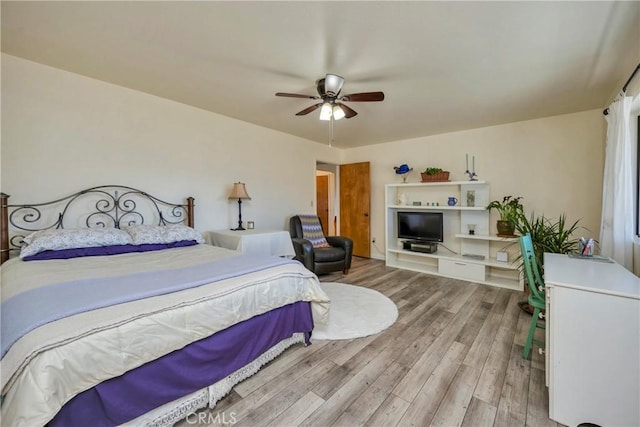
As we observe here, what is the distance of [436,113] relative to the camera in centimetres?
356

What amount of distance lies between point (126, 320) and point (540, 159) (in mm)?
4988

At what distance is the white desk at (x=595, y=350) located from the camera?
129 centimetres

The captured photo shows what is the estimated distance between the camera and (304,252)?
3809 millimetres

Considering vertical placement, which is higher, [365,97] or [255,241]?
[365,97]

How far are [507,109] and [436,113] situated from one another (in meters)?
0.86

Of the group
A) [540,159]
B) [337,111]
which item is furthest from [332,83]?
[540,159]

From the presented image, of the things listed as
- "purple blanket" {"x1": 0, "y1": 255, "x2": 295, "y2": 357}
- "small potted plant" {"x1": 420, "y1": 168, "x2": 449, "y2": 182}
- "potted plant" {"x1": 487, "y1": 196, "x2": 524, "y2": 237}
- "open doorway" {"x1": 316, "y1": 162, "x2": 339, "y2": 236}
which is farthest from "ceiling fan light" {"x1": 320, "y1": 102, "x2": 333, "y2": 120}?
"open doorway" {"x1": 316, "y1": 162, "x2": 339, "y2": 236}

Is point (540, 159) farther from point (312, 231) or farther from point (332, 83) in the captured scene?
point (312, 231)

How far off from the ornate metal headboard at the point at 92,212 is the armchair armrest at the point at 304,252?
1.47 meters

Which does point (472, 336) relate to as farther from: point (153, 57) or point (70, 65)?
point (70, 65)

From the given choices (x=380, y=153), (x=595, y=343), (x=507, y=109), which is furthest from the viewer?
(x=380, y=153)

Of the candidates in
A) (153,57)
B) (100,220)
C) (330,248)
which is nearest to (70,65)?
(153,57)

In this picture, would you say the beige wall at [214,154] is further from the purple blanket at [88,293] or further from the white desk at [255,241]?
the purple blanket at [88,293]

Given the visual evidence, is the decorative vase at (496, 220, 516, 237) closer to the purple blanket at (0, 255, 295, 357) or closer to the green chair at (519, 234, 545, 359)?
the green chair at (519, 234, 545, 359)
